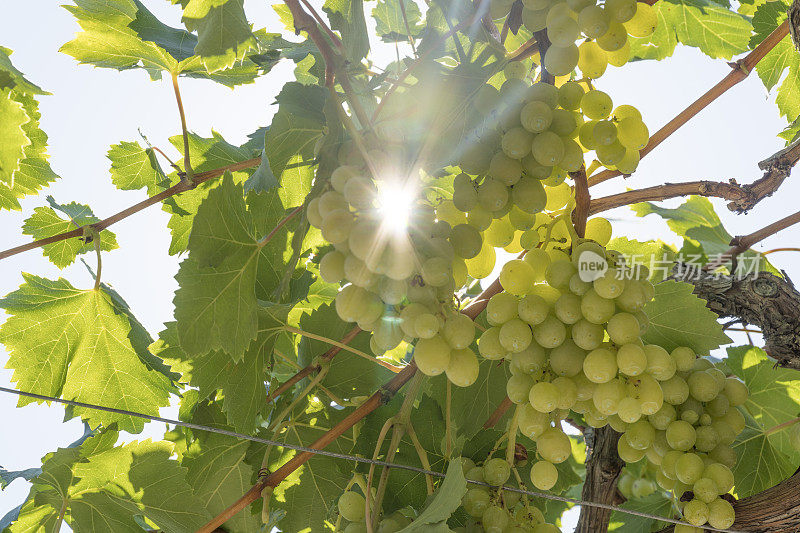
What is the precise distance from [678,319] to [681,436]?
209mm

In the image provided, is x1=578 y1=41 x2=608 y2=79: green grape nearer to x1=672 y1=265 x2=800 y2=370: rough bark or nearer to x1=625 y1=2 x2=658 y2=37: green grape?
x1=625 y1=2 x2=658 y2=37: green grape

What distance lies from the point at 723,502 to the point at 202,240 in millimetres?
723

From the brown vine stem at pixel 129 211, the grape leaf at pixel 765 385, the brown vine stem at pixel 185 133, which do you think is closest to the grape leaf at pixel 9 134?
the brown vine stem at pixel 129 211

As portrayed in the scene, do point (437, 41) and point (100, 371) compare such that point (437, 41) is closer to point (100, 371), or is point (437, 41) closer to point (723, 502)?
point (723, 502)

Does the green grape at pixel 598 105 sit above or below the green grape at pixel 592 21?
below

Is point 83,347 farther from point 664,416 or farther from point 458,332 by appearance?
point 664,416

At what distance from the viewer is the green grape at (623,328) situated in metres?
0.72

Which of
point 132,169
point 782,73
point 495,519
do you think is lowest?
point 495,519

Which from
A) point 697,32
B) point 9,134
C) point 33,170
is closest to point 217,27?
point 9,134

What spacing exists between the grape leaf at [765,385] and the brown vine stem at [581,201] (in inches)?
22.9

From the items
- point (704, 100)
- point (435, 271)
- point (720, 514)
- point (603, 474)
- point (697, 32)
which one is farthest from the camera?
point (697, 32)

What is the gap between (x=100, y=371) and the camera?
47.9 inches

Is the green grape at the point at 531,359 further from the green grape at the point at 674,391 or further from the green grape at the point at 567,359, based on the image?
the green grape at the point at 674,391

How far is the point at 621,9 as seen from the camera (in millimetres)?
733
